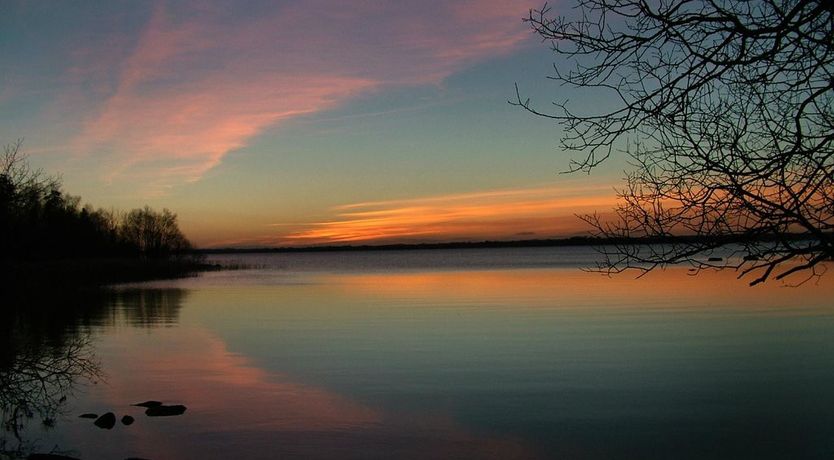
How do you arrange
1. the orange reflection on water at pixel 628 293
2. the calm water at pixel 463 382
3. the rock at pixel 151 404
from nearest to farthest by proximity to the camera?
the calm water at pixel 463 382
the rock at pixel 151 404
the orange reflection on water at pixel 628 293

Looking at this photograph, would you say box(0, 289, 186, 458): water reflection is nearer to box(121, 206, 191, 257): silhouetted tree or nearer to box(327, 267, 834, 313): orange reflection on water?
box(327, 267, 834, 313): orange reflection on water

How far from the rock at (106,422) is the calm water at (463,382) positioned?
0.99 ft

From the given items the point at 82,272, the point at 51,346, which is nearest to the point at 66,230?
the point at 82,272

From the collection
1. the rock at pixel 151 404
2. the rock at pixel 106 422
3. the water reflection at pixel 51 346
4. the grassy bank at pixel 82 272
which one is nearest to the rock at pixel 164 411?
the rock at pixel 151 404

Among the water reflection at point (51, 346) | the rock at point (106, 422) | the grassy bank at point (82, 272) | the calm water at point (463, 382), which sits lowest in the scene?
the calm water at point (463, 382)

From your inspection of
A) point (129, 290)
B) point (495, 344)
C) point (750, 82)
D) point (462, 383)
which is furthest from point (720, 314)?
point (129, 290)

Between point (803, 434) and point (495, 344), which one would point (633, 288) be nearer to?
point (495, 344)

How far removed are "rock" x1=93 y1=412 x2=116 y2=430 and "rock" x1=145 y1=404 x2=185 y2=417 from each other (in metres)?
0.81

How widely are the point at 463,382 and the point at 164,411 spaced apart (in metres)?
5.82

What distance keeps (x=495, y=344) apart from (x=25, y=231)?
54.2ft

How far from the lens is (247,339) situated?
22.5 metres

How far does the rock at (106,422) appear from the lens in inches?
445

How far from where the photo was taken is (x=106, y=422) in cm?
1134

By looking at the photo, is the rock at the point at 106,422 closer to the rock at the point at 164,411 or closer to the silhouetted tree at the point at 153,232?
the rock at the point at 164,411
